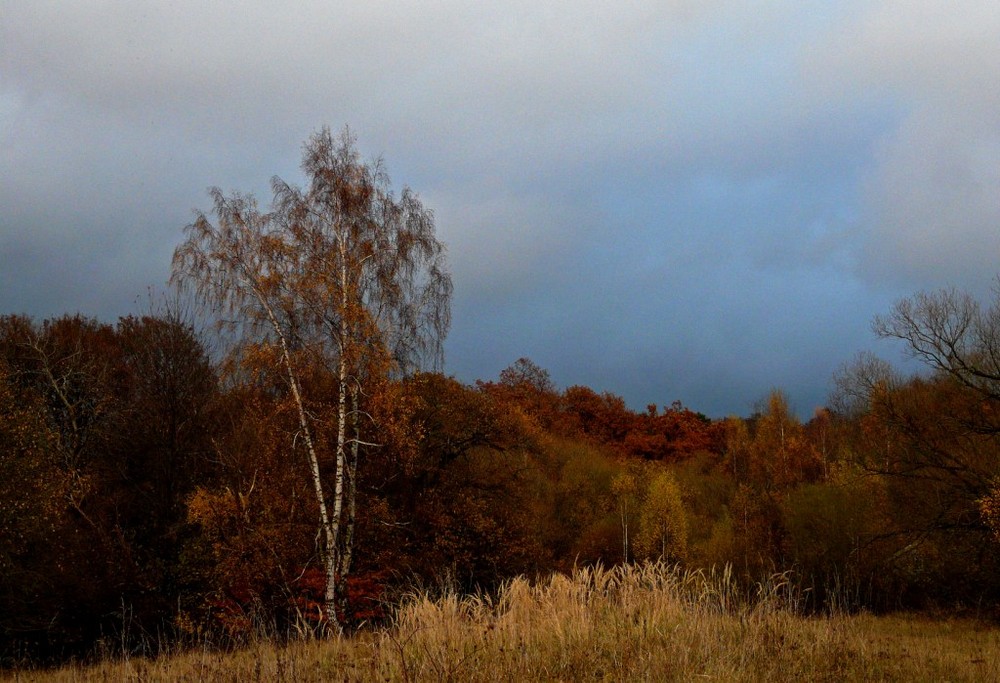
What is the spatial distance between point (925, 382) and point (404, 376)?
1893cm

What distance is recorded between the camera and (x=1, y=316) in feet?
110

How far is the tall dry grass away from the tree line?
18.8 feet

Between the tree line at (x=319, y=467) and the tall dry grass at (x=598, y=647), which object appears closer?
the tall dry grass at (x=598, y=647)

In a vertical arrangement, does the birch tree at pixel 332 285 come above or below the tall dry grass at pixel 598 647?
above

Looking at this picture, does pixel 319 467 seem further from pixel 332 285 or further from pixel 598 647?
pixel 598 647

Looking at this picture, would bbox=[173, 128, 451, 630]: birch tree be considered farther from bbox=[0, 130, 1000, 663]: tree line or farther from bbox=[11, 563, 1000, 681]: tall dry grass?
bbox=[11, 563, 1000, 681]: tall dry grass

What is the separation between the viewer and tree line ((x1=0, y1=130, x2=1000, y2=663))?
1873 cm

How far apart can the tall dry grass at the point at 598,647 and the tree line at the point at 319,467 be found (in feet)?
18.8

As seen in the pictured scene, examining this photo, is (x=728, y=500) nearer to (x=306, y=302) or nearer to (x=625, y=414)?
(x=625, y=414)

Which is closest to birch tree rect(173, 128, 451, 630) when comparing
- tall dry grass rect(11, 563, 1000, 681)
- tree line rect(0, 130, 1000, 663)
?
tree line rect(0, 130, 1000, 663)

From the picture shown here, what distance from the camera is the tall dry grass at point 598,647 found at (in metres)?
6.73

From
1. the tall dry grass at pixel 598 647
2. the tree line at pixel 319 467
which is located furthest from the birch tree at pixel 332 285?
the tall dry grass at pixel 598 647

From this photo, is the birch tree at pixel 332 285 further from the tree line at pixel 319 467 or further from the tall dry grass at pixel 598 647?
the tall dry grass at pixel 598 647

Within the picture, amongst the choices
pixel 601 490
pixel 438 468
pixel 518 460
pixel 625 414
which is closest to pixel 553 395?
pixel 625 414
